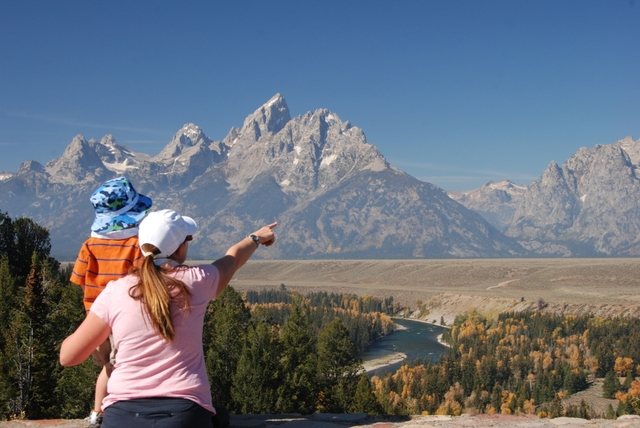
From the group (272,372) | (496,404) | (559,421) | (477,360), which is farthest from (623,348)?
(559,421)

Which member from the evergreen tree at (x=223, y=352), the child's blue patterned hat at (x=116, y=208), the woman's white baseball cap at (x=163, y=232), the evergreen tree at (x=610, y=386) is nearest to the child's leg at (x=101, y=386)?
the child's blue patterned hat at (x=116, y=208)

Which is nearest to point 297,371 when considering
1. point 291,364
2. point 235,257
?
Answer: point 291,364

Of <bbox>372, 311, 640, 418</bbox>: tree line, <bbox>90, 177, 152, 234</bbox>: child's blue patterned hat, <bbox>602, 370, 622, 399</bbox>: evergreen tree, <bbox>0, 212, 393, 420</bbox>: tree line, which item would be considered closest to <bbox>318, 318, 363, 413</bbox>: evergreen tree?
<bbox>0, 212, 393, 420</bbox>: tree line

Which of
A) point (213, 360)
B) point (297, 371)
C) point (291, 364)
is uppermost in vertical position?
point (213, 360)

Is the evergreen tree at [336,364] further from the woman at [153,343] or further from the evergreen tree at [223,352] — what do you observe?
the woman at [153,343]

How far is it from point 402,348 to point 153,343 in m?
126

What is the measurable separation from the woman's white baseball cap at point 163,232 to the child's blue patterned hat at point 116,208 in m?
1.38

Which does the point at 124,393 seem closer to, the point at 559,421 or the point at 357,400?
the point at 559,421

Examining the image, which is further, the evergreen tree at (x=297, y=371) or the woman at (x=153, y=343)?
the evergreen tree at (x=297, y=371)

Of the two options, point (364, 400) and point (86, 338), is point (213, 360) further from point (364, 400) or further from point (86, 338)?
point (86, 338)

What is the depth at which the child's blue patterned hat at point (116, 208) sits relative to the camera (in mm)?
5945

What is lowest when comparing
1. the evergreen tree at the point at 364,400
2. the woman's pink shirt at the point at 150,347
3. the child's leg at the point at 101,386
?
the evergreen tree at the point at 364,400

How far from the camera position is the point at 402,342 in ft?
445

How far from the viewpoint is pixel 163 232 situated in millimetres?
4625
